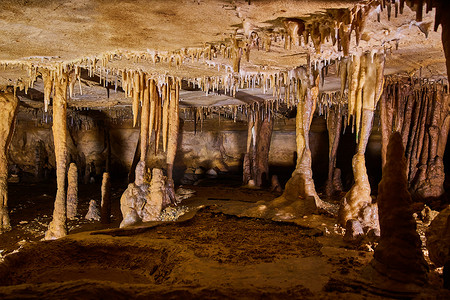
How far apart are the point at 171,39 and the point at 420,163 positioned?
9.78 m

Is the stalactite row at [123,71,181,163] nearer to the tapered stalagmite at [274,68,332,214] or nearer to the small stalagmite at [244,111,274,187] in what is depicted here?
the tapered stalagmite at [274,68,332,214]

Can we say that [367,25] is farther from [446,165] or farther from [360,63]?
[446,165]

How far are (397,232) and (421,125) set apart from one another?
9274 millimetres

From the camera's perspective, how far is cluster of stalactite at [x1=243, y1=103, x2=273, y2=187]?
1507 cm

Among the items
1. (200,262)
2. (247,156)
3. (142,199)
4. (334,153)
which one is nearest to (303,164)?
(142,199)

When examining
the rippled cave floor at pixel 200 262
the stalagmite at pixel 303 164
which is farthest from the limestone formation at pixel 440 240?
the stalagmite at pixel 303 164

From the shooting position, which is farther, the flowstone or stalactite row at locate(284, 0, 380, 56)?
the flowstone

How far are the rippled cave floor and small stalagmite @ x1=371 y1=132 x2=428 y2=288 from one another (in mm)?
223

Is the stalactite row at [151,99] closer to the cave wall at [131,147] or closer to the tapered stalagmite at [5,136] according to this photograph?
the tapered stalagmite at [5,136]

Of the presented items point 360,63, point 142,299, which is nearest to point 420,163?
point 360,63

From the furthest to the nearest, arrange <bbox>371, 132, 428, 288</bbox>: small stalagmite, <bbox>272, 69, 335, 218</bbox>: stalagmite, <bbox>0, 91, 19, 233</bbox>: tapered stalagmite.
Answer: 1. <bbox>0, 91, 19, 233</bbox>: tapered stalagmite
2. <bbox>272, 69, 335, 218</bbox>: stalagmite
3. <bbox>371, 132, 428, 288</bbox>: small stalagmite

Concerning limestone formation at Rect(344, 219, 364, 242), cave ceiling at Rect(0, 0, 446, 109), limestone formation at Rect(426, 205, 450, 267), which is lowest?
limestone formation at Rect(344, 219, 364, 242)

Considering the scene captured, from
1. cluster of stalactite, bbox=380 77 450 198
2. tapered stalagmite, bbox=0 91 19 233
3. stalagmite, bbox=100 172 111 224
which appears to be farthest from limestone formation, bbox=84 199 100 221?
cluster of stalactite, bbox=380 77 450 198

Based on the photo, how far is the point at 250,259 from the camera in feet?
17.2
